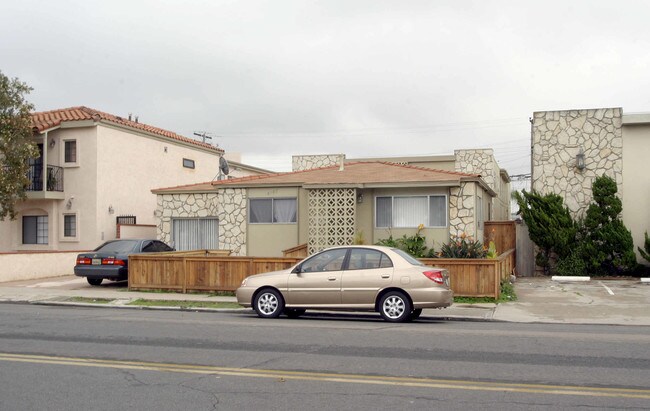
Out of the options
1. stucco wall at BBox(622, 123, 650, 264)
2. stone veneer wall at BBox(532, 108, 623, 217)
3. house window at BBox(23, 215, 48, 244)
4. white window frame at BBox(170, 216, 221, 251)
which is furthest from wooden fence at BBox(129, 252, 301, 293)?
stucco wall at BBox(622, 123, 650, 264)

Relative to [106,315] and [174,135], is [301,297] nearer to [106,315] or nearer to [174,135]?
[106,315]

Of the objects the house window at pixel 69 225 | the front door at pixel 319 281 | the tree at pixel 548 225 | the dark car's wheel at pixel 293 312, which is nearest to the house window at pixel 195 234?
the house window at pixel 69 225

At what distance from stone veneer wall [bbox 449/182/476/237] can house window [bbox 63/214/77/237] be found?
16468mm

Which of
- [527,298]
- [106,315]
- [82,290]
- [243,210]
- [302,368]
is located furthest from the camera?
[243,210]

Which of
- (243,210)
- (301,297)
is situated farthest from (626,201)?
(301,297)

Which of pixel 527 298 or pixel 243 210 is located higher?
pixel 243 210

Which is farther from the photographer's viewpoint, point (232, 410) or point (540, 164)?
point (540, 164)

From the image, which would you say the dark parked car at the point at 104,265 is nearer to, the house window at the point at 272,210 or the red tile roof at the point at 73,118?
the house window at the point at 272,210

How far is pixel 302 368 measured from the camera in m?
8.61

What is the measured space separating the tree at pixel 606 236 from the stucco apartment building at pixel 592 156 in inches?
29.7

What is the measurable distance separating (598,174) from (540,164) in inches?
79.1

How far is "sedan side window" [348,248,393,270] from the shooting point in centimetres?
1356

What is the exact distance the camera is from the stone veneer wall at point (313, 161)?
38.2m

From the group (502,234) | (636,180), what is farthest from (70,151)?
(636,180)
